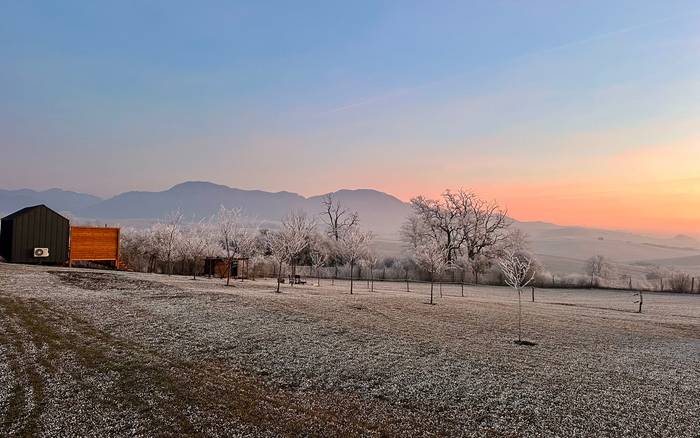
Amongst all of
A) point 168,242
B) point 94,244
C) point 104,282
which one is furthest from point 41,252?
point 168,242

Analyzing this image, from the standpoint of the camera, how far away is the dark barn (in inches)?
1340

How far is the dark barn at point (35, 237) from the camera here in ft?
112

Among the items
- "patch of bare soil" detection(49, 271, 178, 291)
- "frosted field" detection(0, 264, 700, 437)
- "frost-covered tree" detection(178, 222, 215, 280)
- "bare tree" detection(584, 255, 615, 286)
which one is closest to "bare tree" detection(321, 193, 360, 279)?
"frost-covered tree" detection(178, 222, 215, 280)

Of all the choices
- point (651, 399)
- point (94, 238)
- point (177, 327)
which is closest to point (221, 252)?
point (94, 238)

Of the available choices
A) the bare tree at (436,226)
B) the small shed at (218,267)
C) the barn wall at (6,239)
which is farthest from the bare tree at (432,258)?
the barn wall at (6,239)

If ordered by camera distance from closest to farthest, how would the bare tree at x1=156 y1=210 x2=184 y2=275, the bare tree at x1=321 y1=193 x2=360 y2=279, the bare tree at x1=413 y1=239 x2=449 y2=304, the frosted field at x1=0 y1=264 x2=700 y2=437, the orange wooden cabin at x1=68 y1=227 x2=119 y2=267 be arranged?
1. the frosted field at x1=0 y1=264 x2=700 y2=437
2. the orange wooden cabin at x1=68 y1=227 x2=119 y2=267
3. the bare tree at x1=413 y1=239 x2=449 y2=304
4. the bare tree at x1=156 y1=210 x2=184 y2=275
5. the bare tree at x1=321 y1=193 x2=360 y2=279

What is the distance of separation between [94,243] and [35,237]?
423 centimetres

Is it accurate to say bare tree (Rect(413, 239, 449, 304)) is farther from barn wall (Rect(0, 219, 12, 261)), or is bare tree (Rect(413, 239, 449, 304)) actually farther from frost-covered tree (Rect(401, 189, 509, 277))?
barn wall (Rect(0, 219, 12, 261))

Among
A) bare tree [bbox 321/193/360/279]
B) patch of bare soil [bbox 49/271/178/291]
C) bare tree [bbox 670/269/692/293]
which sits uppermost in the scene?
bare tree [bbox 321/193/360/279]

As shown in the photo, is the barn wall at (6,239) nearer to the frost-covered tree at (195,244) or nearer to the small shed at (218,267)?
the frost-covered tree at (195,244)

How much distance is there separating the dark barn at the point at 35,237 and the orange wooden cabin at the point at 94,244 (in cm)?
63

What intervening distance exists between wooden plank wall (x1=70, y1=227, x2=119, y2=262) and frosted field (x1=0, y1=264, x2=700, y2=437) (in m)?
17.0

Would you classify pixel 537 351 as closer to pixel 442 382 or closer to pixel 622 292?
pixel 442 382

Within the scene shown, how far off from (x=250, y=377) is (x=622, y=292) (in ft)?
165
